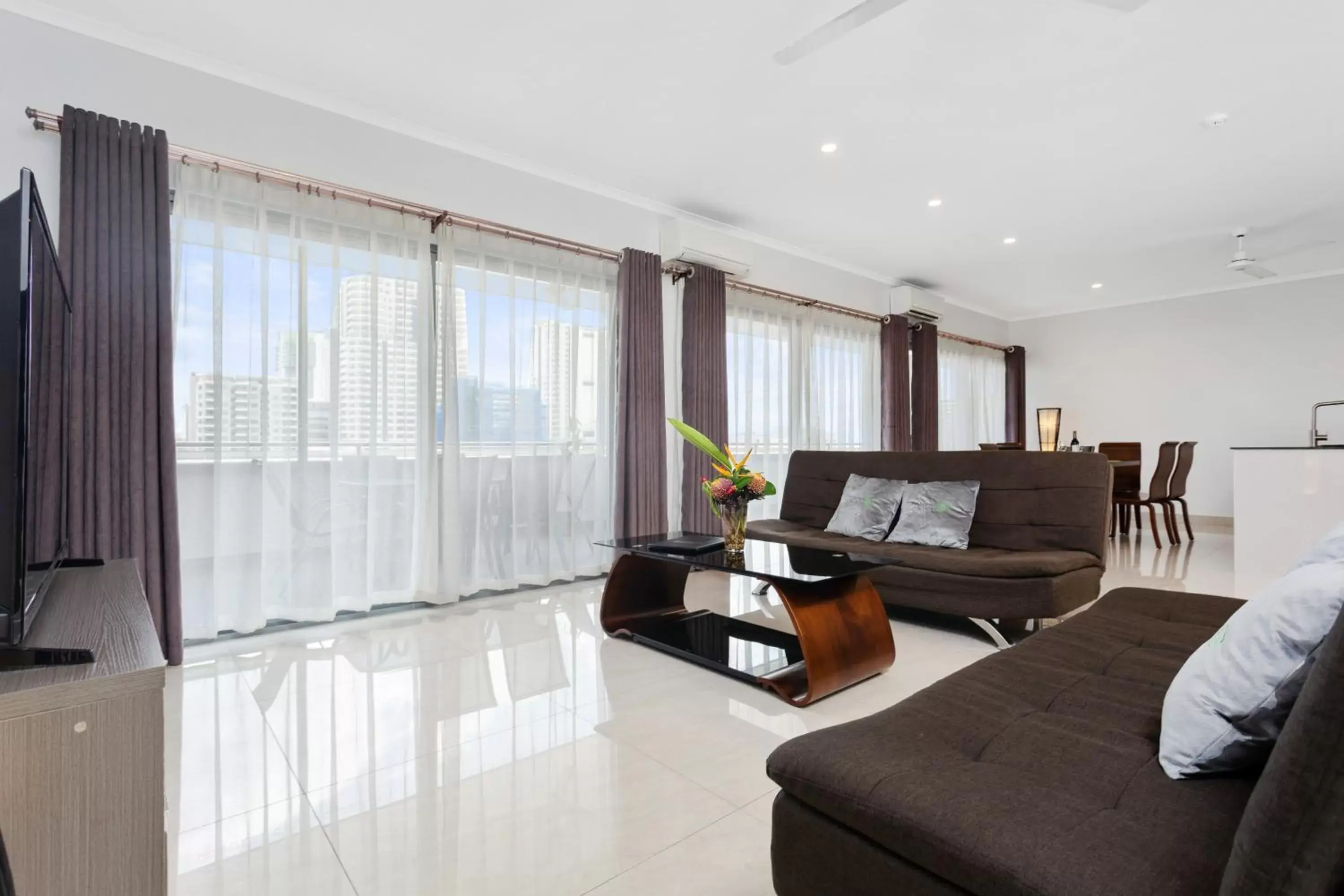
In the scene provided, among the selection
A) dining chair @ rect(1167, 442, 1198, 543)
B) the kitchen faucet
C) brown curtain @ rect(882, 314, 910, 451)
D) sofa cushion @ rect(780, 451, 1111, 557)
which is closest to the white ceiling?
the kitchen faucet

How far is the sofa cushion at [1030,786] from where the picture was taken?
0.80 metres

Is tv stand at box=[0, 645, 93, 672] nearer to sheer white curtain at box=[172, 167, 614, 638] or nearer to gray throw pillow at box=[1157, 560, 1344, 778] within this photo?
gray throw pillow at box=[1157, 560, 1344, 778]

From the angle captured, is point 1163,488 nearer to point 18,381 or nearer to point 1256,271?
point 1256,271

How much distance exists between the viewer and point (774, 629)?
307 centimetres

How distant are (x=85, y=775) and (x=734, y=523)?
2214 millimetres

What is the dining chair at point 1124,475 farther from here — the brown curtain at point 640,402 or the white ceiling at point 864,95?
the brown curtain at point 640,402

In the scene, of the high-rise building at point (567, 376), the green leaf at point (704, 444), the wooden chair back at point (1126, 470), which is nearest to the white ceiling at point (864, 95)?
the high-rise building at point (567, 376)

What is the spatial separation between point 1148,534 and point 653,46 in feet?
21.4

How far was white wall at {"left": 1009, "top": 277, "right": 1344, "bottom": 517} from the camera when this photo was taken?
6.41 meters

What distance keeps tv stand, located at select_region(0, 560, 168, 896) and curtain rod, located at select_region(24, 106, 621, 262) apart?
2695 mm

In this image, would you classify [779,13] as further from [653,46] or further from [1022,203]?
[1022,203]

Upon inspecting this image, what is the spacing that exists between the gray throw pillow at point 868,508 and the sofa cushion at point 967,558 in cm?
7

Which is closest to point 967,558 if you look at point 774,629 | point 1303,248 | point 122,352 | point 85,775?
point 774,629

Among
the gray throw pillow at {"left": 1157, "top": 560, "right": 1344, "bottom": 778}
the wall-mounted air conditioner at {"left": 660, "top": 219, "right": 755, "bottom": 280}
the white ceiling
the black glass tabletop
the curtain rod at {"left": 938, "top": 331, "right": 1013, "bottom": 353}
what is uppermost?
the white ceiling
